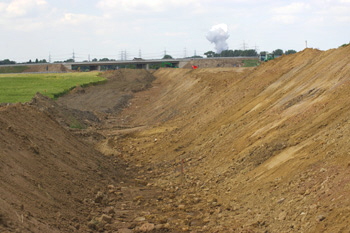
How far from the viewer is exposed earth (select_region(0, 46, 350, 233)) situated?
32.0 feet

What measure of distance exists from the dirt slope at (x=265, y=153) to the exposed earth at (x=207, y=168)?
0.04m

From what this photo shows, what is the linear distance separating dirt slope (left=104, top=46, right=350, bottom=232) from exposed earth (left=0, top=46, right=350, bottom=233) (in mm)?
40

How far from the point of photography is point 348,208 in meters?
8.49

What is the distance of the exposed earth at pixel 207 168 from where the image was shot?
9766mm

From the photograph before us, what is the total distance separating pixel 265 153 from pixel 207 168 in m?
2.75

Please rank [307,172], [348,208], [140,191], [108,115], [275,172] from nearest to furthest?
[348,208]
[307,172]
[275,172]
[140,191]
[108,115]

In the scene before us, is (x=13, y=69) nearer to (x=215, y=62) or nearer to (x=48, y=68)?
(x=48, y=68)

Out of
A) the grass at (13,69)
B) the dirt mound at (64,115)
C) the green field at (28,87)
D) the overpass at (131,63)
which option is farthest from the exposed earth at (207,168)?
the grass at (13,69)

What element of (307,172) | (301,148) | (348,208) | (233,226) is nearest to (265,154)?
(301,148)

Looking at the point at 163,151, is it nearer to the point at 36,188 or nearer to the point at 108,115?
the point at 36,188

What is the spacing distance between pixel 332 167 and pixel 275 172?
1.96 meters

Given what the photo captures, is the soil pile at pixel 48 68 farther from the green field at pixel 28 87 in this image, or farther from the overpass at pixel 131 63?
the green field at pixel 28 87

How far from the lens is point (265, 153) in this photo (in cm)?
→ 1372

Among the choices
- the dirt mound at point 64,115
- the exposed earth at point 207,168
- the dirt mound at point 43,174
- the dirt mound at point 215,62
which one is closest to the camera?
the dirt mound at point 43,174
